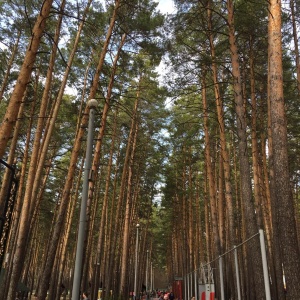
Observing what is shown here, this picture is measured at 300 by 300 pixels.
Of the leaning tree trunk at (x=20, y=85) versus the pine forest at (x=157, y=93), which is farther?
the pine forest at (x=157, y=93)

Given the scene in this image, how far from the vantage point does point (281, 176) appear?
6633 mm

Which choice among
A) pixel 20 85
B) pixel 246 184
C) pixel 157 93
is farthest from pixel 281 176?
pixel 157 93

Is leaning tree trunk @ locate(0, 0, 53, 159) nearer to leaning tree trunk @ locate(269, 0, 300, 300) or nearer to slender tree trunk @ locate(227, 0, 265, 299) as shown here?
leaning tree trunk @ locate(269, 0, 300, 300)

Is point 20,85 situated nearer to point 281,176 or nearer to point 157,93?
point 281,176

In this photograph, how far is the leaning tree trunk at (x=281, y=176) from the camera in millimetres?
5875

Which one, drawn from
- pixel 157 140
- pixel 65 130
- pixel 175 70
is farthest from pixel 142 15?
pixel 157 140

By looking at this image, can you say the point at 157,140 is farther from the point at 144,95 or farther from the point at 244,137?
the point at 244,137

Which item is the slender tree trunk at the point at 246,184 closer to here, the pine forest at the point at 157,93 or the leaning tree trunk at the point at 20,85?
the pine forest at the point at 157,93

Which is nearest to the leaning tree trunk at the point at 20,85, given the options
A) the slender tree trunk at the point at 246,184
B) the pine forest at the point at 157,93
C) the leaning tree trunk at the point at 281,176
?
the pine forest at the point at 157,93

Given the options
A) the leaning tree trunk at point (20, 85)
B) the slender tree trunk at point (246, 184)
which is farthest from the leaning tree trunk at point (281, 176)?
the leaning tree trunk at point (20, 85)

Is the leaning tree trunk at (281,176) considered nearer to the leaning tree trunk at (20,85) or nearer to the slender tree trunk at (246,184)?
the slender tree trunk at (246,184)

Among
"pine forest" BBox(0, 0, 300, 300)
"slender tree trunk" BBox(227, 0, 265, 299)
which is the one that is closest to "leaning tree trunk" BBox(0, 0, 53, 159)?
"pine forest" BBox(0, 0, 300, 300)

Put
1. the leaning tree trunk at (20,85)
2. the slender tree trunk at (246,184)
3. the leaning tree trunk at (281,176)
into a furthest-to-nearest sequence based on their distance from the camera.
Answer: the slender tree trunk at (246,184) < the leaning tree trunk at (281,176) < the leaning tree trunk at (20,85)

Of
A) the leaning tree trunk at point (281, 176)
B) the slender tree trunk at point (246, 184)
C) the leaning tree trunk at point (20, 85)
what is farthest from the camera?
the slender tree trunk at point (246, 184)
